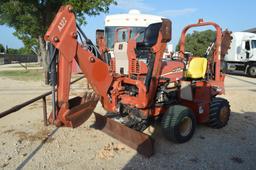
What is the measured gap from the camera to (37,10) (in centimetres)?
1408

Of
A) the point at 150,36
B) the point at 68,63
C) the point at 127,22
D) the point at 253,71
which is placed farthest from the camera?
the point at 253,71

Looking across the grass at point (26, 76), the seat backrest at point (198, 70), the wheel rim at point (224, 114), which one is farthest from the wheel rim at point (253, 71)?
the grass at point (26, 76)

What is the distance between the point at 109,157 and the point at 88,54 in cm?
169

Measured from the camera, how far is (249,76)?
648 inches

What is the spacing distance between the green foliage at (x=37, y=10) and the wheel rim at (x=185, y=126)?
1109 cm

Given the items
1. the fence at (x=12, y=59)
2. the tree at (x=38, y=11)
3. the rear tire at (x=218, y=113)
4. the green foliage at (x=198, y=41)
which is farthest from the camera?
the fence at (x=12, y=59)

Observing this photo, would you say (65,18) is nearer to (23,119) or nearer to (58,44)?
(58,44)

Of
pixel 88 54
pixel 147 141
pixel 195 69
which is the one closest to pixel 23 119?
pixel 88 54

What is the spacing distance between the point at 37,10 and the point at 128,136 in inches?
499

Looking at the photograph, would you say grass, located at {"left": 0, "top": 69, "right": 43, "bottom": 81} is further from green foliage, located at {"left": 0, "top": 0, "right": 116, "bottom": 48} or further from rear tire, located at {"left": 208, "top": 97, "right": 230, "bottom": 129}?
rear tire, located at {"left": 208, "top": 97, "right": 230, "bottom": 129}

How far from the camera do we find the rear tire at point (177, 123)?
4.03 m

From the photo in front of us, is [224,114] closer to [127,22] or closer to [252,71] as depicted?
[127,22]

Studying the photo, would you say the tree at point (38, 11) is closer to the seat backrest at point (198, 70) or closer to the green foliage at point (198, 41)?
the seat backrest at point (198, 70)

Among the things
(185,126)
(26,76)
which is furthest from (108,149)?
(26,76)
